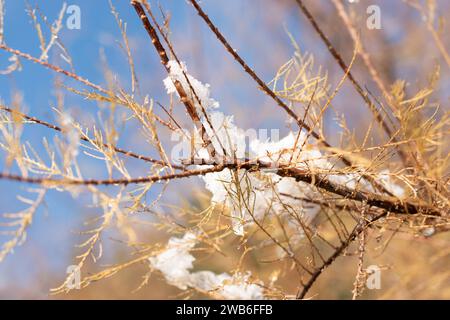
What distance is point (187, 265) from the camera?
0.76 meters

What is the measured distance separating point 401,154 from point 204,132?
18.5 inches

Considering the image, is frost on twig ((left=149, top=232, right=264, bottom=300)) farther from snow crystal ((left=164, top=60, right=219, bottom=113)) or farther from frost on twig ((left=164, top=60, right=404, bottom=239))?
snow crystal ((left=164, top=60, right=219, bottom=113))

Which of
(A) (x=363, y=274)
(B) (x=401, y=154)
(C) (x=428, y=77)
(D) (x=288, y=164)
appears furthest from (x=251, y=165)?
(B) (x=401, y=154)

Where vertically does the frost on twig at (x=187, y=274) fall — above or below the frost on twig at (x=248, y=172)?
below

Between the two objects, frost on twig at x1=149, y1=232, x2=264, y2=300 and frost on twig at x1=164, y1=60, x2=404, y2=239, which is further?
frost on twig at x1=149, y1=232, x2=264, y2=300

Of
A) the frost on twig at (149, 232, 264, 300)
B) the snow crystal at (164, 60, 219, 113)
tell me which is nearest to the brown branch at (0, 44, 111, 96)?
the snow crystal at (164, 60, 219, 113)

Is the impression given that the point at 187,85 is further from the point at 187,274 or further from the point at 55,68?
the point at 187,274

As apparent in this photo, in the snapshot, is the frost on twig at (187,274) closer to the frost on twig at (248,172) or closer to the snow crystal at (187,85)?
the frost on twig at (248,172)

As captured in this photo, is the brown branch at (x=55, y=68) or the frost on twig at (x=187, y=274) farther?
the frost on twig at (x=187, y=274)

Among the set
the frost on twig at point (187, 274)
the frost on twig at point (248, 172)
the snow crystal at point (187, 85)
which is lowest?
the frost on twig at point (187, 274)

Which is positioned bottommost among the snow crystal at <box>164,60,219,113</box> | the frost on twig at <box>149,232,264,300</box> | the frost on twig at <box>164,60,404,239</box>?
the frost on twig at <box>149,232,264,300</box>

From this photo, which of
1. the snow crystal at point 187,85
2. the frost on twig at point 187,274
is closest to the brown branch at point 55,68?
the snow crystal at point 187,85
